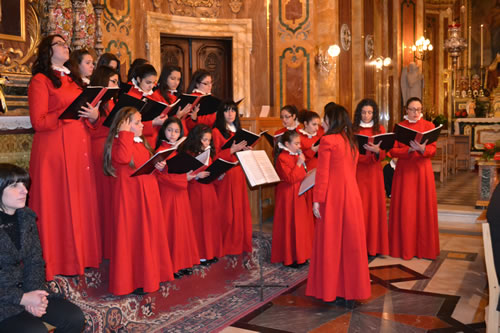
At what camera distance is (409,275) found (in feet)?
16.8

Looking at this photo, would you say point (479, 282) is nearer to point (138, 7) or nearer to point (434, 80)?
point (138, 7)

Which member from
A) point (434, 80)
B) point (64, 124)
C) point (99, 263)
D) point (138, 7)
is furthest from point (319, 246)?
point (434, 80)

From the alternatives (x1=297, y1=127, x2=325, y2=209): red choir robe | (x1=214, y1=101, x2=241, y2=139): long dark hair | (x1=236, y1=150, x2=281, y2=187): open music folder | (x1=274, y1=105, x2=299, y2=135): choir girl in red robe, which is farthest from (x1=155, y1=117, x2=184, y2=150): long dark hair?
(x1=297, y1=127, x2=325, y2=209): red choir robe

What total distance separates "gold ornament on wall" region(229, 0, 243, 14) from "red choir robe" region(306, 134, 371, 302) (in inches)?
228

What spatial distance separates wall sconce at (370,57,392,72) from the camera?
12.8 m

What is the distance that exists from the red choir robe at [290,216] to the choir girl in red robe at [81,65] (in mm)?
2104

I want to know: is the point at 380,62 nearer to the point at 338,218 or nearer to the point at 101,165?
the point at 338,218

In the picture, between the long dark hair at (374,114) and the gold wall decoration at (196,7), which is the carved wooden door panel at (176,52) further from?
the long dark hair at (374,114)

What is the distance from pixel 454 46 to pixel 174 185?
12.7 m

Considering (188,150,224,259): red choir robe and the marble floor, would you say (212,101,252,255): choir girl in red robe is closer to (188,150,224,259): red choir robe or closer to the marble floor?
(188,150,224,259): red choir robe

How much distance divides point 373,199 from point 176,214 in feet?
7.76

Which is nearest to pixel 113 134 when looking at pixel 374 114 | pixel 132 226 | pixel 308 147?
A: pixel 132 226

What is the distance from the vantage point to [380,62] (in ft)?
42.6

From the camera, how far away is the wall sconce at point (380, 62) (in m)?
12.8
